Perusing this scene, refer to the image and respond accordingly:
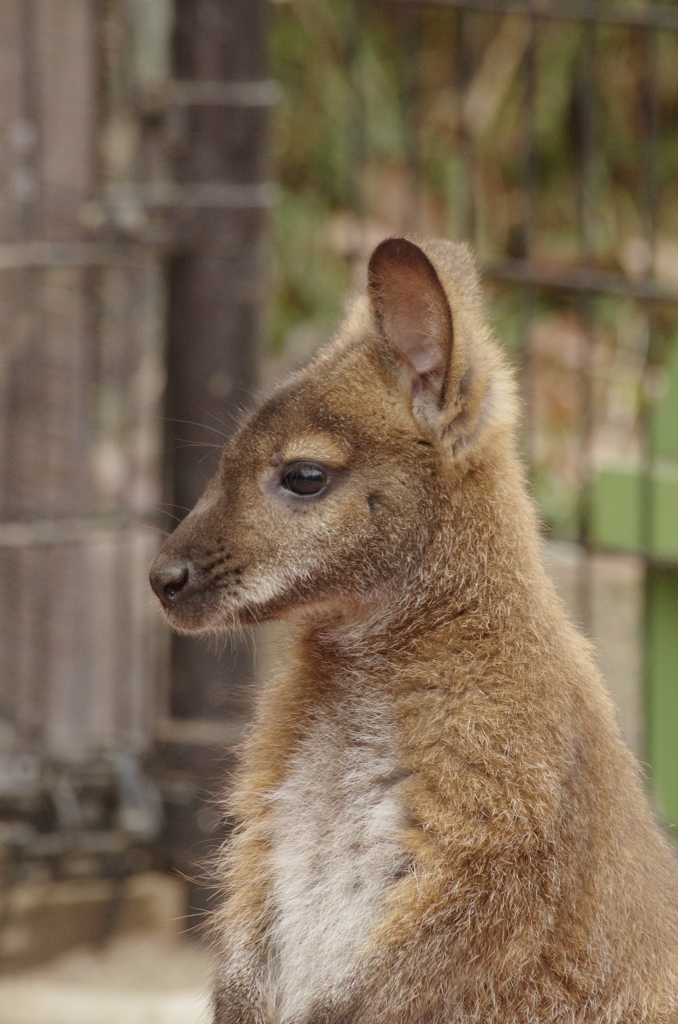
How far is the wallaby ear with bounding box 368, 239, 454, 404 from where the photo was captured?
269cm

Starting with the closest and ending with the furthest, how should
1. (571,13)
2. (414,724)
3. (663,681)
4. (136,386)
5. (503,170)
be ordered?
(414,724), (571,13), (663,681), (136,386), (503,170)

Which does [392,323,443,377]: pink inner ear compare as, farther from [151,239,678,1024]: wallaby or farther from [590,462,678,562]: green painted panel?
[590,462,678,562]: green painted panel

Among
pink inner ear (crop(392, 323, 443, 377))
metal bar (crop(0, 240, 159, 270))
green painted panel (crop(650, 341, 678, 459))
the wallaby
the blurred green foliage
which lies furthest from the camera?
the blurred green foliage

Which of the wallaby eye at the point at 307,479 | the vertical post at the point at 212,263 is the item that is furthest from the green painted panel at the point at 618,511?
the wallaby eye at the point at 307,479

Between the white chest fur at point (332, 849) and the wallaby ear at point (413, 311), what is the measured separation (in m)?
0.61

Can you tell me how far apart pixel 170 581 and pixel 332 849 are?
55 cm

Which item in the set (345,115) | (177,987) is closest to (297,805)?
(177,987)

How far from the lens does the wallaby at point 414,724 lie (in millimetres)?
2574

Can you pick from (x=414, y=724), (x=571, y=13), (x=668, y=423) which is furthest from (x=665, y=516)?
Result: (x=414, y=724)

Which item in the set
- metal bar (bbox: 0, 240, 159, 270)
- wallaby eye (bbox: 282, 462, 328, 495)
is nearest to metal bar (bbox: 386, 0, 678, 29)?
metal bar (bbox: 0, 240, 159, 270)

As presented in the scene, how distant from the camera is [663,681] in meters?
4.99

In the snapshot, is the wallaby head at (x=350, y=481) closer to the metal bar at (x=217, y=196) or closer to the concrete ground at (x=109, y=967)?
the concrete ground at (x=109, y=967)

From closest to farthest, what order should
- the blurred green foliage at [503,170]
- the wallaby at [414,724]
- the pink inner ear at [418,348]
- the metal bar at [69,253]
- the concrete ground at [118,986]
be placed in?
the wallaby at [414,724] < the pink inner ear at [418,348] < the concrete ground at [118,986] < the metal bar at [69,253] < the blurred green foliage at [503,170]

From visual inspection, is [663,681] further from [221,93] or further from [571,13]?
[221,93]
